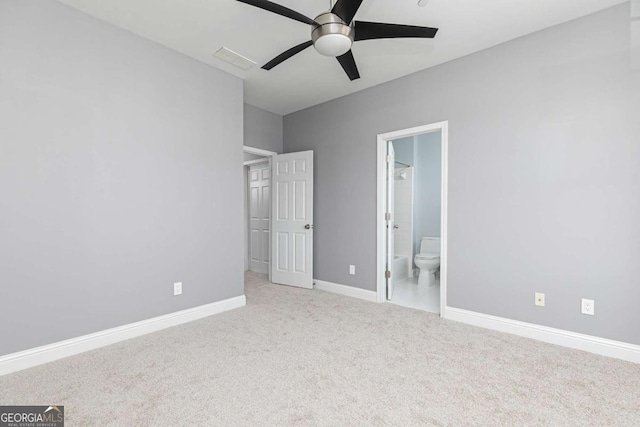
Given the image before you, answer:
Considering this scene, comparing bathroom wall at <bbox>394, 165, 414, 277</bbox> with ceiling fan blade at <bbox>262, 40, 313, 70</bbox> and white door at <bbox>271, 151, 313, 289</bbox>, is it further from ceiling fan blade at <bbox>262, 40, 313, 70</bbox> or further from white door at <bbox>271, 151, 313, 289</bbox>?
ceiling fan blade at <bbox>262, 40, 313, 70</bbox>

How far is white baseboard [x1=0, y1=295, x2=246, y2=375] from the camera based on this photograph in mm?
2084

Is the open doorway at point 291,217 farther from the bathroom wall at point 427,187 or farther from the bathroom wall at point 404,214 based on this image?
the bathroom wall at point 427,187

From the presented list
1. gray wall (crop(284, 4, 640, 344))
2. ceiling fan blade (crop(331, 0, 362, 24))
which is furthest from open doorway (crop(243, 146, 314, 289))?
ceiling fan blade (crop(331, 0, 362, 24))

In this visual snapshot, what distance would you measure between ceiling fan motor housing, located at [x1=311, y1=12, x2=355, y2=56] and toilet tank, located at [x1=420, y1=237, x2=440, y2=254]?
3.82 m

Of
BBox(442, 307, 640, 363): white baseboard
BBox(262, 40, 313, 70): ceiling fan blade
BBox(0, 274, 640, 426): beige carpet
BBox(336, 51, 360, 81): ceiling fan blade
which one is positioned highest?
BBox(262, 40, 313, 70): ceiling fan blade

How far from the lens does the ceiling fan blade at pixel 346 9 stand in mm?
1730

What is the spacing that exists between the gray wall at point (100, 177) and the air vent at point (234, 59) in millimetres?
288

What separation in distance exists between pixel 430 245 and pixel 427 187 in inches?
39.8

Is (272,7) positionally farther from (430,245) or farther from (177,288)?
(430,245)

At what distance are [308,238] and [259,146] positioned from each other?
1584 mm

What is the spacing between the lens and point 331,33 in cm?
188

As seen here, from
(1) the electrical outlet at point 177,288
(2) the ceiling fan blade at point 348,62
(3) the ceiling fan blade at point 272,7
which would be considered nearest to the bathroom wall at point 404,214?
(2) the ceiling fan blade at point 348,62

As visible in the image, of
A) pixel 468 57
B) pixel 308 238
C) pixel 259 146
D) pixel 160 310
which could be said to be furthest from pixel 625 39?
pixel 160 310

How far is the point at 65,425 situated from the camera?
154 centimetres
